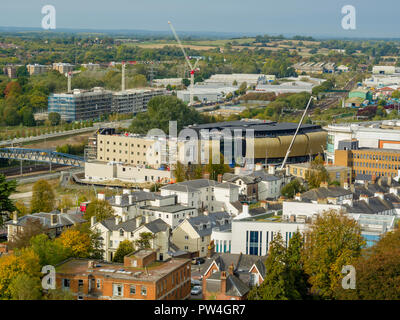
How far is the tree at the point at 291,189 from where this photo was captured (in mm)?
33344

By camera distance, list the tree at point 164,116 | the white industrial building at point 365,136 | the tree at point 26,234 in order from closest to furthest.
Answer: the tree at point 26,234 → the white industrial building at point 365,136 → the tree at point 164,116

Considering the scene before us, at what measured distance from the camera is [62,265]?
20766 millimetres

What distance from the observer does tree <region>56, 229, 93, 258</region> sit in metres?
22.7

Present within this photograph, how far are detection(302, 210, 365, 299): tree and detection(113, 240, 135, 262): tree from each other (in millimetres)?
4881

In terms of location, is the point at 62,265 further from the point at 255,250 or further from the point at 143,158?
the point at 143,158

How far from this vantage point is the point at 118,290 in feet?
62.7

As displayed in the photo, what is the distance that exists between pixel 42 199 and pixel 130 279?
1451 cm

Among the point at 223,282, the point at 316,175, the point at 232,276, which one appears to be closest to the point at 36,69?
the point at 316,175

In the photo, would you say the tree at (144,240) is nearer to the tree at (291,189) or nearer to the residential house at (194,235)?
the residential house at (194,235)

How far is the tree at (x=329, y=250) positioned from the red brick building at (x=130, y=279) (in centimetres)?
301

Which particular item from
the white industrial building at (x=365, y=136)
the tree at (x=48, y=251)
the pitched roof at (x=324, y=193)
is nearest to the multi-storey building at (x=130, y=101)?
the white industrial building at (x=365, y=136)
